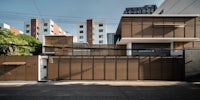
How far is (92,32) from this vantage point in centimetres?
8169

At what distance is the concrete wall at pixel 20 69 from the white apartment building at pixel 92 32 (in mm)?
55264

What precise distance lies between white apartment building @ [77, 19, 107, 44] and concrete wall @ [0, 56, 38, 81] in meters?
55.3

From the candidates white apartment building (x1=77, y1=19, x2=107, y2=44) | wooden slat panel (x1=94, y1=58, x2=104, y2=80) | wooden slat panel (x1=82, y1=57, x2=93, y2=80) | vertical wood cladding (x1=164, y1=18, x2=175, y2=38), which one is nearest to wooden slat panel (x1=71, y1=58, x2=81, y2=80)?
wooden slat panel (x1=82, y1=57, x2=93, y2=80)

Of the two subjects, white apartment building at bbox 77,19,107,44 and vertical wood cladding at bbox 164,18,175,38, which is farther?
white apartment building at bbox 77,19,107,44

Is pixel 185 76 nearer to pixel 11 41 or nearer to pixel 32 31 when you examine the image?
pixel 11 41

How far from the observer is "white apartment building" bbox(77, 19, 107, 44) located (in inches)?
3206

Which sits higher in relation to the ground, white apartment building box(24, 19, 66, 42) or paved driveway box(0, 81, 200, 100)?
white apartment building box(24, 19, 66, 42)

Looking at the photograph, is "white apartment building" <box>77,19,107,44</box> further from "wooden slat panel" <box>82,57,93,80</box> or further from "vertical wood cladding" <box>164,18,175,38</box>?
"wooden slat panel" <box>82,57,93,80</box>

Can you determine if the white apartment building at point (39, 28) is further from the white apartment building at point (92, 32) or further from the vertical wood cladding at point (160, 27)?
the vertical wood cladding at point (160, 27)

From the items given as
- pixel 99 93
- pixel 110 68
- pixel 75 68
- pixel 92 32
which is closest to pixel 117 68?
pixel 110 68

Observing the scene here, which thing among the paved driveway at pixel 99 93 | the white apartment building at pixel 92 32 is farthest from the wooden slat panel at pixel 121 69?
the white apartment building at pixel 92 32

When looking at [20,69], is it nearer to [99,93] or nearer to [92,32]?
[99,93]

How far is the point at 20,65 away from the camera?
84.8ft

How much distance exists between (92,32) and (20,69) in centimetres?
5703
